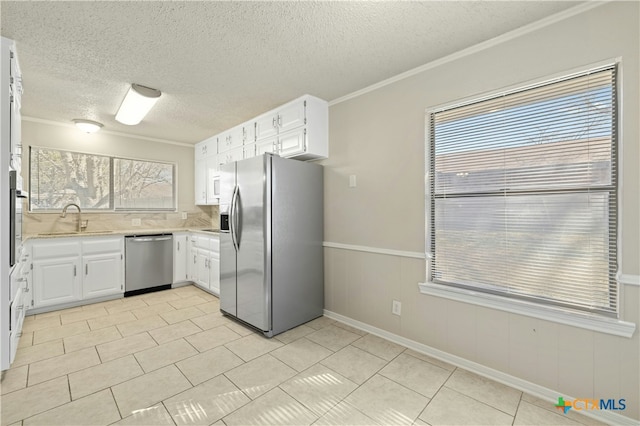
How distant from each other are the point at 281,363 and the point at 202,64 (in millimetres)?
2567

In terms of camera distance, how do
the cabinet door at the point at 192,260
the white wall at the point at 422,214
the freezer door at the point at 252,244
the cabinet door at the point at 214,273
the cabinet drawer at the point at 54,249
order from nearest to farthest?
the white wall at the point at 422,214
the freezer door at the point at 252,244
the cabinet drawer at the point at 54,249
the cabinet door at the point at 214,273
the cabinet door at the point at 192,260

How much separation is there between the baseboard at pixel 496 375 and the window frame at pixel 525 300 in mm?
465

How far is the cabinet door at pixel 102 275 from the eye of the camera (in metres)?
3.69

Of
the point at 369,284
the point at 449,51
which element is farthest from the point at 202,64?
the point at 369,284

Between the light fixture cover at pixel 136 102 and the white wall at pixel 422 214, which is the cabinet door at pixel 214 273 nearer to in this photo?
the white wall at pixel 422 214

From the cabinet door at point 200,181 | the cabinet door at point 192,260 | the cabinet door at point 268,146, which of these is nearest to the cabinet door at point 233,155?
the cabinet door at point 268,146

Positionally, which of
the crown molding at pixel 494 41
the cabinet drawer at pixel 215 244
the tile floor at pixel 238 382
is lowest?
the tile floor at pixel 238 382

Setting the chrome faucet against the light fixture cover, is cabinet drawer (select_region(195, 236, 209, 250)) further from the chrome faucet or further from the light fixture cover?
the light fixture cover

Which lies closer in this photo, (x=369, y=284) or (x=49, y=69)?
(x=49, y=69)

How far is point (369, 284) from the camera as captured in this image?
2.87 meters

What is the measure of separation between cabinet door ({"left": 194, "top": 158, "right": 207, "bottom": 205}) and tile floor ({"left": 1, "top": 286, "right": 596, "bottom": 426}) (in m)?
2.50

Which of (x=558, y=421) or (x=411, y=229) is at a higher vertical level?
(x=411, y=229)

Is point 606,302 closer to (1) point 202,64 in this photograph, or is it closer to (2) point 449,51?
(2) point 449,51

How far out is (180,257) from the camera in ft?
14.9
